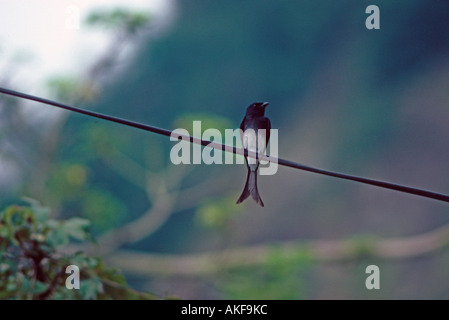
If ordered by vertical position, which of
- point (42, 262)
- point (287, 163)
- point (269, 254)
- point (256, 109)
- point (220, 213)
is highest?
point (220, 213)

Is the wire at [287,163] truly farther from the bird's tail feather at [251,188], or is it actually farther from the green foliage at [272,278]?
the green foliage at [272,278]

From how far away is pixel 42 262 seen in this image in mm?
1690

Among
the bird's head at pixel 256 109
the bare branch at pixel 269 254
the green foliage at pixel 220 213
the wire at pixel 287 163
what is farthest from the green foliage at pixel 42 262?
the bare branch at pixel 269 254

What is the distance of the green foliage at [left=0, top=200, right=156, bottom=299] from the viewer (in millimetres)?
1626

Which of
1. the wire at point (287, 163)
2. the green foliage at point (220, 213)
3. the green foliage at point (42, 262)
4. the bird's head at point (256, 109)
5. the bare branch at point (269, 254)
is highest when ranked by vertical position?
the green foliage at point (220, 213)

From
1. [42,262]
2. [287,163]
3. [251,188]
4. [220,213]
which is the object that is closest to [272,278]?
[220,213]

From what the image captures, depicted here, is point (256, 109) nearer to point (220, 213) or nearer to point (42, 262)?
point (42, 262)

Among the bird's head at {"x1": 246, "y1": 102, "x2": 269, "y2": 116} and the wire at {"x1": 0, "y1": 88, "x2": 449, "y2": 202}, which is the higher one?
the bird's head at {"x1": 246, "y1": 102, "x2": 269, "y2": 116}

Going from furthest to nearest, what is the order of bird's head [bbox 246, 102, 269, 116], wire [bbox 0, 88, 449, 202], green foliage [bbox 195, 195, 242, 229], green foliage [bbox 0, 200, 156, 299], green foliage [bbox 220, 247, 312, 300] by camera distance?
green foliage [bbox 195, 195, 242, 229] → green foliage [bbox 220, 247, 312, 300] → bird's head [bbox 246, 102, 269, 116] → green foliage [bbox 0, 200, 156, 299] → wire [bbox 0, 88, 449, 202]

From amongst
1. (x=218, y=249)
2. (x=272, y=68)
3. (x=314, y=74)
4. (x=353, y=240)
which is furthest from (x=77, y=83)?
(x=314, y=74)

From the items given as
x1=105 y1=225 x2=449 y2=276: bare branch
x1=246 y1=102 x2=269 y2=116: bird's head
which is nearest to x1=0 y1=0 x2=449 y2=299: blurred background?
x1=105 y1=225 x2=449 y2=276: bare branch

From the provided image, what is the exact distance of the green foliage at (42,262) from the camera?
163 cm

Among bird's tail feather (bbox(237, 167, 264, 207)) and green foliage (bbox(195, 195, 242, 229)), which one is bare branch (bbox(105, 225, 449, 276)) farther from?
bird's tail feather (bbox(237, 167, 264, 207))

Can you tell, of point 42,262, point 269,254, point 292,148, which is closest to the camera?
point 42,262
